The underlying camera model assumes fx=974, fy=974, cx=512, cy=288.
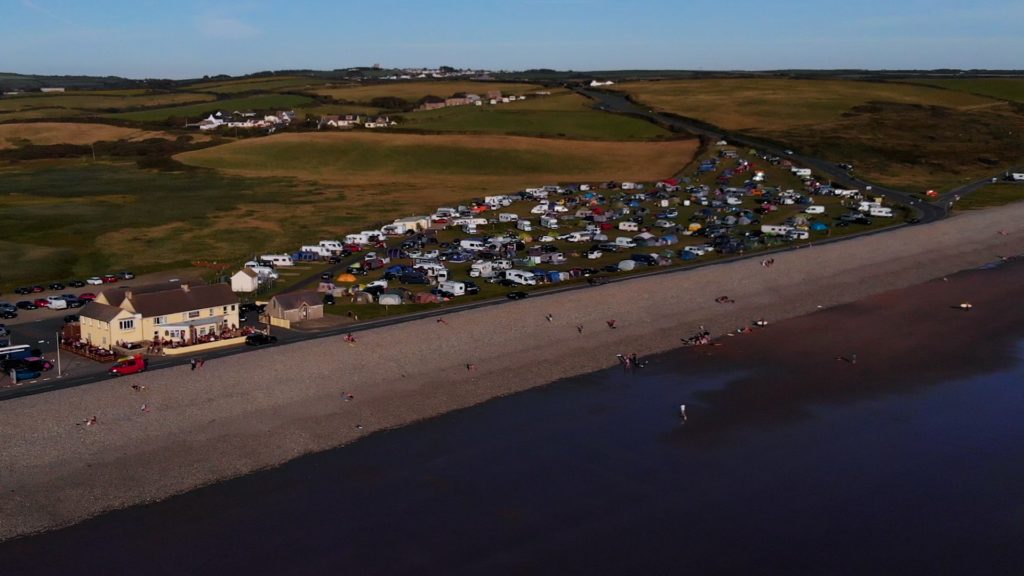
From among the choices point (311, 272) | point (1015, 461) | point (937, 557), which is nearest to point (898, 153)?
point (311, 272)

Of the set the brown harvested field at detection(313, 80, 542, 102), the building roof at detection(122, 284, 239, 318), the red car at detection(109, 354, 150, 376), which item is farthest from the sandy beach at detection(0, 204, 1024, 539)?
the brown harvested field at detection(313, 80, 542, 102)

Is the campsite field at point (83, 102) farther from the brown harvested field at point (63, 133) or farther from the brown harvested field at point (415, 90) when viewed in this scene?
the brown harvested field at point (415, 90)

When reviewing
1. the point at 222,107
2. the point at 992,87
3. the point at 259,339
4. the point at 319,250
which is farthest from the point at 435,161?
the point at 992,87

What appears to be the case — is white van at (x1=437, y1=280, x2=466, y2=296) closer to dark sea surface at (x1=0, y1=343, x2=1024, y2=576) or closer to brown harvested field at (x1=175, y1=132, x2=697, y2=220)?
dark sea surface at (x1=0, y1=343, x2=1024, y2=576)

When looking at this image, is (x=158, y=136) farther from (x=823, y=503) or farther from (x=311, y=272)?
(x=823, y=503)

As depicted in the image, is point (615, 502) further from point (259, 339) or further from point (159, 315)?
point (159, 315)

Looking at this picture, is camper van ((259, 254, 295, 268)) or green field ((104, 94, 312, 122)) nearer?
camper van ((259, 254, 295, 268))

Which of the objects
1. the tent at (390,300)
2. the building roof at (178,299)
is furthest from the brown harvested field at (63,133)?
the building roof at (178,299)
